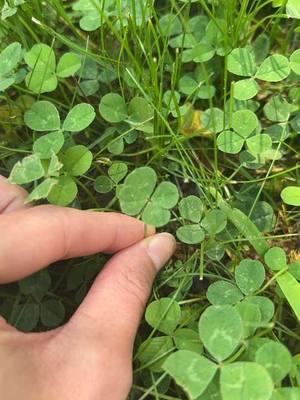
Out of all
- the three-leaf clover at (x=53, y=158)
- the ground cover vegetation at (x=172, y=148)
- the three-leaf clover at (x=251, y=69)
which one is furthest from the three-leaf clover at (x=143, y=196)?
the three-leaf clover at (x=251, y=69)

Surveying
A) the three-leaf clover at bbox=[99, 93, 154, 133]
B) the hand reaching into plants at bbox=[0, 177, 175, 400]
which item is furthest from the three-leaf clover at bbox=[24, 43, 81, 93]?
the hand reaching into plants at bbox=[0, 177, 175, 400]

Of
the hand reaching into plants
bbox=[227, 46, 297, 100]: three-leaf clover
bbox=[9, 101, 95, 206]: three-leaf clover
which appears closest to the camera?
the hand reaching into plants

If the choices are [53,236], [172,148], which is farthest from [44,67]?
[53,236]

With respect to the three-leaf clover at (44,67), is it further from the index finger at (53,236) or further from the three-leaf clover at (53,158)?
the index finger at (53,236)

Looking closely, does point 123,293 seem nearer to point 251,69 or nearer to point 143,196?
point 143,196

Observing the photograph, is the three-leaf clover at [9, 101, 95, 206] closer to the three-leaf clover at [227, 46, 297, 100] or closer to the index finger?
the index finger

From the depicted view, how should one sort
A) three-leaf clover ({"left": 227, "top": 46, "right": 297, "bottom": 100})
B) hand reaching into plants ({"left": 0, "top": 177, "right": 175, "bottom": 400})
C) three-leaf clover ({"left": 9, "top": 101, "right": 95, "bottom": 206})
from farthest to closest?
three-leaf clover ({"left": 227, "top": 46, "right": 297, "bottom": 100}) < three-leaf clover ({"left": 9, "top": 101, "right": 95, "bottom": 206}) < hand reaching into plants ({"left": 0, "top": 177, "right": 175, "bottom": 400})
